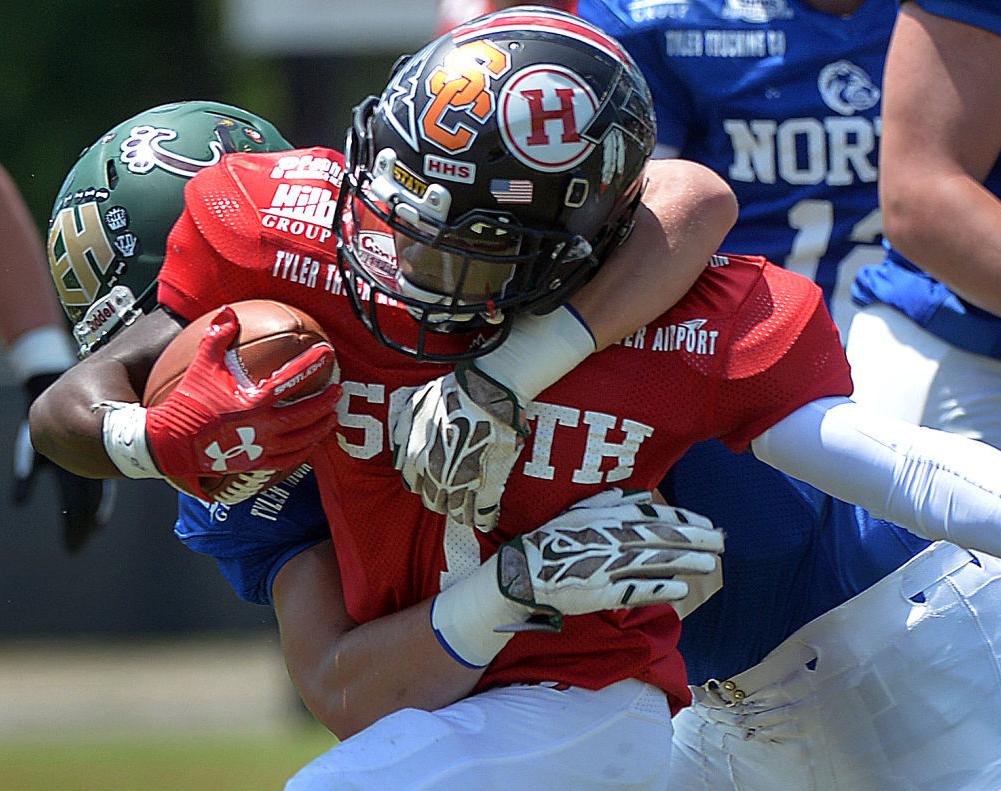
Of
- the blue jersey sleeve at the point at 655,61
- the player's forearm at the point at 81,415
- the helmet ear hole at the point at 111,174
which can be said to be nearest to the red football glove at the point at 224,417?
the player's forearm at the point at 81,415

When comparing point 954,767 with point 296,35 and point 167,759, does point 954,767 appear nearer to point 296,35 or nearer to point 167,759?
point 167,759

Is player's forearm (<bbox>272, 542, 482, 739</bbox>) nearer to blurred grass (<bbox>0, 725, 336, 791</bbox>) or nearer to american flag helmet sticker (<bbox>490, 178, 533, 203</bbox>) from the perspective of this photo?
american flag helmet sticker (<bbox>490, 178, 533, 203</bbox>)

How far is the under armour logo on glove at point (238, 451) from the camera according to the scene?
201 cm

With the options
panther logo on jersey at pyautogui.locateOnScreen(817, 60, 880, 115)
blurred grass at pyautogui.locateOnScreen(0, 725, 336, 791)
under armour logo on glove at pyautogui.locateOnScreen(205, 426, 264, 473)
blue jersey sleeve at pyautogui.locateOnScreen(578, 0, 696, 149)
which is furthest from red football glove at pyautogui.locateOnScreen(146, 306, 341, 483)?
blurred grass at pyautogui.locateOnScreen(0, 725, 336, 791)

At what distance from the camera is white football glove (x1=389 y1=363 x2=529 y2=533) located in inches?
81.4

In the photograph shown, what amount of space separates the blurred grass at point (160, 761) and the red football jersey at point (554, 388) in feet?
11.5

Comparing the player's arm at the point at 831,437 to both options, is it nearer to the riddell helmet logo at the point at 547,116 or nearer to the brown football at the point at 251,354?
the riddell helmet logo at the point at 547,116

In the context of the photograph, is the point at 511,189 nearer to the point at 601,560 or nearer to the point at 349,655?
the point at 601,560

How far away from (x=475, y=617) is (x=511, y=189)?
555 mm

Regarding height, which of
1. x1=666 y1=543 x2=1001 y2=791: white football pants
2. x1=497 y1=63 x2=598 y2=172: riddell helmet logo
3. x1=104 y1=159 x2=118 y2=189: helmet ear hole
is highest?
x1=497 y1=63 x2=598 y2=172: riddell helmet logo

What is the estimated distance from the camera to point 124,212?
8.30 feet

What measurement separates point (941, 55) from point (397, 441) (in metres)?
1.02

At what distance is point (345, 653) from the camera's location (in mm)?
2287

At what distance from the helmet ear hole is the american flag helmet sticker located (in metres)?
0.75
